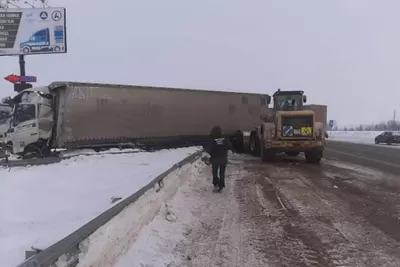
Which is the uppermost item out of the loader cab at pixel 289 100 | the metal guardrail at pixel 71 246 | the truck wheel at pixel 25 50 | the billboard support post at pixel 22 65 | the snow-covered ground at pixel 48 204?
the truck wheel at pixel 25 50

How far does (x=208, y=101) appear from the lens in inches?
949

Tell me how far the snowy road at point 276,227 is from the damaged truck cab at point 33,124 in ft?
29.9

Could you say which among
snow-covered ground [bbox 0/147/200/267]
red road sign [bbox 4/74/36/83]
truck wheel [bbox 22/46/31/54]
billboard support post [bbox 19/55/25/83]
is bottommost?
snow-covered ground [bbox 0/147/200/267]

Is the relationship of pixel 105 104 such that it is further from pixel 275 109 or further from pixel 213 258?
pixel 213 258

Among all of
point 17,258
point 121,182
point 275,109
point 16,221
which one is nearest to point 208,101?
point 275,109

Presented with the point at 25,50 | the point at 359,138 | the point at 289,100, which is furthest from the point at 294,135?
the point at 359,138

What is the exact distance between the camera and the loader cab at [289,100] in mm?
20250

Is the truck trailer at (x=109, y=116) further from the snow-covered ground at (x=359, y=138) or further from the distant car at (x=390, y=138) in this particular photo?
the distant car at (x=390, y=138)

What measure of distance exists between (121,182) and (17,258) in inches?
184

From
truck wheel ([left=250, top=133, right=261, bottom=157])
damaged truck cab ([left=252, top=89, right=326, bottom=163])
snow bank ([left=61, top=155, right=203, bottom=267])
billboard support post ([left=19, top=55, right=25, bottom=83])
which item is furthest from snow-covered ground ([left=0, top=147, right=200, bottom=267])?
billboard support post ([left=19, top=55, right=25, bottom=83])

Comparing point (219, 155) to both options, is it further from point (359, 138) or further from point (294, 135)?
point (359, 138)

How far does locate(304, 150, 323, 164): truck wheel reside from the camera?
721 inches

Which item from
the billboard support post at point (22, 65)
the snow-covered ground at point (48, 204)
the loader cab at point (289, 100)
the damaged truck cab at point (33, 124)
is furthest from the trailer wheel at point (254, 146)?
the billboard support post at point (22, 65)

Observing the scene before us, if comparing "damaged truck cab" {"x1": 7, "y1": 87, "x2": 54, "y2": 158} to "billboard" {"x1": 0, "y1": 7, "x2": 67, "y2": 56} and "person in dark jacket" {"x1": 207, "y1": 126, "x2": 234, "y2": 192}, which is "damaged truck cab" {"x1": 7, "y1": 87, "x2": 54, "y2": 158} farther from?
"person in dark jacket" {"x1": 207, "y1": 126, "x2": 234, "y2": 192}
